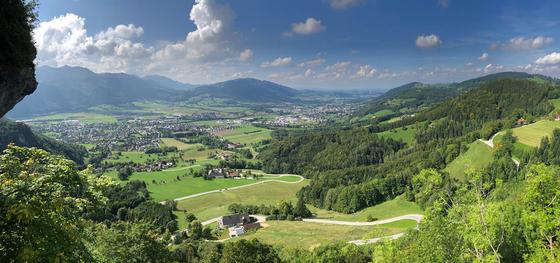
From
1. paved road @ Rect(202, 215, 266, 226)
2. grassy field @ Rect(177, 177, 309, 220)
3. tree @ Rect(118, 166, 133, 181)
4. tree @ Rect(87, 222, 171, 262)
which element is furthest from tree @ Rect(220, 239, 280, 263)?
tree @ Rect(118, 166, 133, 181)

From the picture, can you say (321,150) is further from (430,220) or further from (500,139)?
(430,220)

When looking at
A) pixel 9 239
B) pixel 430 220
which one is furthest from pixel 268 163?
pixel 9 239

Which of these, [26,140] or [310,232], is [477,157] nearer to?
[310,232]

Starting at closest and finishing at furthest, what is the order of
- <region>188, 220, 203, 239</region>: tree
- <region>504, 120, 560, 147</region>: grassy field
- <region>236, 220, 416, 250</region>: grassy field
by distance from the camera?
<region>236, 220, 416, 250</region>: grassy field → <region>188, 220, 203, 239</region>: tree → <region>504, 120, 560, 147</region>: grassy field

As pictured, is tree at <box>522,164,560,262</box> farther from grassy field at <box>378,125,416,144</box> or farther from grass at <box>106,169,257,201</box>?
grassy field at <box>378,125,416,144</box>

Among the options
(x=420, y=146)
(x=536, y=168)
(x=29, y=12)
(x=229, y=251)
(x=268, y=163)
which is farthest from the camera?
(x=268, y=163)

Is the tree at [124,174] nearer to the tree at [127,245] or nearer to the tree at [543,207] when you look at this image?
the tree at [127,245]

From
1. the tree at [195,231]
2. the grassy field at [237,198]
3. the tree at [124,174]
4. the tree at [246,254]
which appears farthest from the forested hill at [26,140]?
the tree at [246,254]
